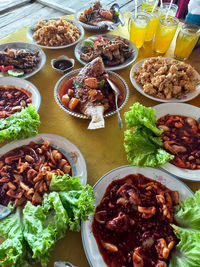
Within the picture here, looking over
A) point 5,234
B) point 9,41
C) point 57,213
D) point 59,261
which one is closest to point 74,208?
point 57,213

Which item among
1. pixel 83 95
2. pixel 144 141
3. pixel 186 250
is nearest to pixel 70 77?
pixel 83 95

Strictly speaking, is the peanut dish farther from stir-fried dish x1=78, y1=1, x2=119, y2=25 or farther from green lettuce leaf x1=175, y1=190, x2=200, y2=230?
green lettuce leaf x1=175, y1=190, x2=200, y2=230

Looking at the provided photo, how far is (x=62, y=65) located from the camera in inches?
102

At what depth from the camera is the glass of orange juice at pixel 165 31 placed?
8.79 ft

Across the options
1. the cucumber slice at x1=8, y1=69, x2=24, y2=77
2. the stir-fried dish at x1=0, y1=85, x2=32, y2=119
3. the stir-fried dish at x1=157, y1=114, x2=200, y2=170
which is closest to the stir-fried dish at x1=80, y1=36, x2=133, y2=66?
the cucumber slice at x1=8, y1=69, x2=24, y2=77

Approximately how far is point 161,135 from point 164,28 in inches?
68.2

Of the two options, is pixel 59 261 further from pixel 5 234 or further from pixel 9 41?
pixel 9 41

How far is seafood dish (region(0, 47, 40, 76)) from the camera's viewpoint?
2.55 metres

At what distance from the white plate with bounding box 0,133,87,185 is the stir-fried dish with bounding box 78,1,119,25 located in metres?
2.45

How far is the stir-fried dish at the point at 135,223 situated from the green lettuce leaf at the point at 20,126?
886mm

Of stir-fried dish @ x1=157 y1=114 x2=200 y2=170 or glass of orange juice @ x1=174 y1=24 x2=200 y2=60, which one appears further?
glass of orange juice @ x1=174 y1=24 x2=200 y2=60

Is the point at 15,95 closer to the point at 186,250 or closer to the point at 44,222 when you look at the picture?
the point at 44,222

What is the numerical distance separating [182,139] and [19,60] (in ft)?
7.38

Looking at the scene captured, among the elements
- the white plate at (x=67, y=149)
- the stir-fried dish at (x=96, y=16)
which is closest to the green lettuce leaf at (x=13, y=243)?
the white plate at (x=67, y=149)
